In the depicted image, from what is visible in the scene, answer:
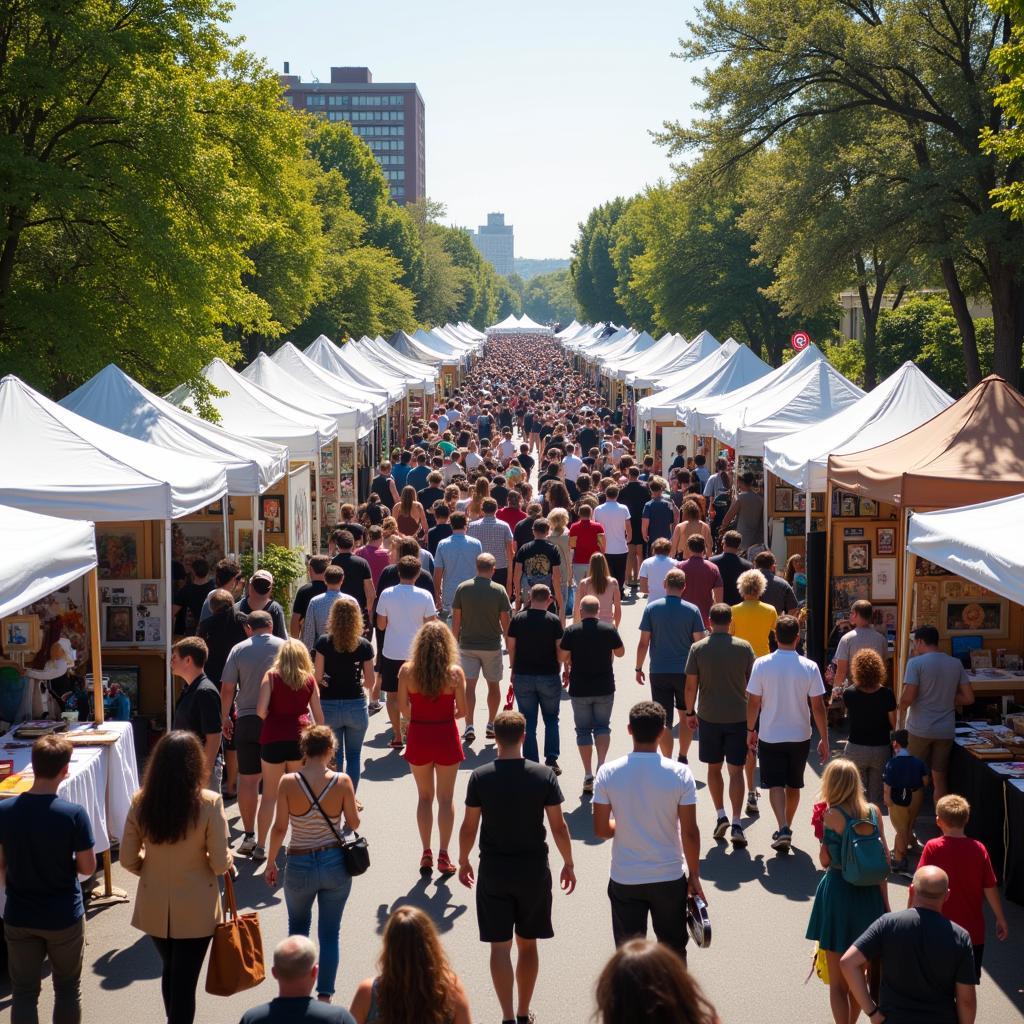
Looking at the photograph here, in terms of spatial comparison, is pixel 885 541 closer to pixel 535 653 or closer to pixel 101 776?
pixel 535 653

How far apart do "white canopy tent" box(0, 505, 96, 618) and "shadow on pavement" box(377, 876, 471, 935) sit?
273 centimetres

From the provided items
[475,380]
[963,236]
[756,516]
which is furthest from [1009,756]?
[475,380]

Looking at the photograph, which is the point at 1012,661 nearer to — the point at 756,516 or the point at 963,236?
the point at 756,516

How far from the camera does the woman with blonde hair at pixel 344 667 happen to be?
8.89m

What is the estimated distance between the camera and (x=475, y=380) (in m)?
64.2

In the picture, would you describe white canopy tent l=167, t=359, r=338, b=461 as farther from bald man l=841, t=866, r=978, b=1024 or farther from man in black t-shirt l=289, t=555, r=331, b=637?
bald man l=841, t=866, r=978, b=1024

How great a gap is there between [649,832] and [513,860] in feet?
2.10

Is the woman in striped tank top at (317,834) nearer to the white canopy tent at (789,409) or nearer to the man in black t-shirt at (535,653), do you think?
the man in black t-shirt at (535,653)

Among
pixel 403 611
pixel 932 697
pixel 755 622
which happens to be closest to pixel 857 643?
pixel 755 622

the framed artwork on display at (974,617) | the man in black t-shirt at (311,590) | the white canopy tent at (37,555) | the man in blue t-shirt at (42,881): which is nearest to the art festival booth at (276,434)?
the man in black t-shirt at (311,590)

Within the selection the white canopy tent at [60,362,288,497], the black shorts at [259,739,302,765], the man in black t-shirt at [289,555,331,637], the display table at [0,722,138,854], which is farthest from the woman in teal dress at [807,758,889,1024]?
the white canopy tent at [60,362,288,497]

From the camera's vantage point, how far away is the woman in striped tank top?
6.19 meters

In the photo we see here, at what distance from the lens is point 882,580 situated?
40.7ft

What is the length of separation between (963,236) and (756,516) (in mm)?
10984
